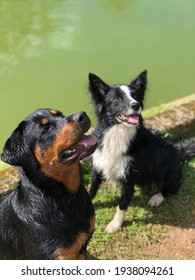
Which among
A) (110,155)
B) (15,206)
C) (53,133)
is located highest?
(53,133)

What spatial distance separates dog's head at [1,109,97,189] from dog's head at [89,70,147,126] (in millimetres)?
1079

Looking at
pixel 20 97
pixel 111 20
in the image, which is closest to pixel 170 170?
pixel 20 97

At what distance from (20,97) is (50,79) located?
90cm

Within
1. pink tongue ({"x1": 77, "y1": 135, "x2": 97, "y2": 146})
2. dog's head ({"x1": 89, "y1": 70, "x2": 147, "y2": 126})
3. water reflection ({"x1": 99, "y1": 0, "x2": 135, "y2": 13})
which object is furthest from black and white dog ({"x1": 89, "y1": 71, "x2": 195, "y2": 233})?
water reflection ({"x1": 99, "y1": 0, "x2": 135, "y2": 13})

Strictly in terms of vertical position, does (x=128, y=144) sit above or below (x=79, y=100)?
above

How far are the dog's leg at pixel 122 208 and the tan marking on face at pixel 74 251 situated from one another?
1236 millimetres

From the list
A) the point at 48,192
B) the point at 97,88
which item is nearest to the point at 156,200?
the point at 97,88

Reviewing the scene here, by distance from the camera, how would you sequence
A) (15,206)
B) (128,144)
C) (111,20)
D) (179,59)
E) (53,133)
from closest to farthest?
(53,133) < (15,206) < (128,144) < (179,59) < (111,20)

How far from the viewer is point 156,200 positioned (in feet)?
16.3

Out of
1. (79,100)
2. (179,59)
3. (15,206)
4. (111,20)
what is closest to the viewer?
(15,206)

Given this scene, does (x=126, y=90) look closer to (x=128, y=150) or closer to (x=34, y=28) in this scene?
(x=128, y=150)

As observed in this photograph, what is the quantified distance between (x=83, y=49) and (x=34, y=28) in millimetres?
2019

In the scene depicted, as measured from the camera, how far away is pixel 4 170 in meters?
5.05

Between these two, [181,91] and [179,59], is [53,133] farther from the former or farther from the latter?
[179,59]
